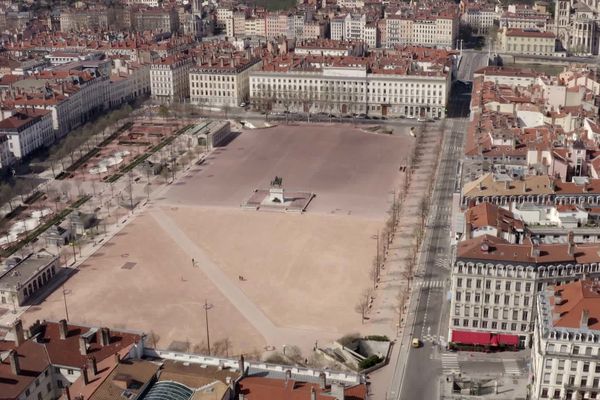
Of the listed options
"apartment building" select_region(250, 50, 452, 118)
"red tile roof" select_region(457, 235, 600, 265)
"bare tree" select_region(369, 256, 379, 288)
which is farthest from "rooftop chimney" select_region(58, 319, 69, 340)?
"apartment building" select_region(250, 50, 452, 118)

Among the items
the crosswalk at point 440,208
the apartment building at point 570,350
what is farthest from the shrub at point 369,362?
the crosswalk at point 440,208

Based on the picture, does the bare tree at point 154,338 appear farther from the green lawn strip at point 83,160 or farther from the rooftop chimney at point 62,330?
the green lawn strip at point 83,160

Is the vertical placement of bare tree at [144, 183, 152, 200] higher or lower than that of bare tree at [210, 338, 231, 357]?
higher

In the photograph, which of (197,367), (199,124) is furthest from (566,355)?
(199,124)

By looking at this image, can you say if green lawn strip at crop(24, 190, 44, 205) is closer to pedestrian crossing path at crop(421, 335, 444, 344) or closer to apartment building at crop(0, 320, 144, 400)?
apartment building at crop(0, 320, 144, 400)

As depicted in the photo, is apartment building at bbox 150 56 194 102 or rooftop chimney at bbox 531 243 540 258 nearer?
rooftop chimney at bbox 531 243 540 258

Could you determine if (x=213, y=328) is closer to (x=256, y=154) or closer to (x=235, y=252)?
(x=235, y=252)
